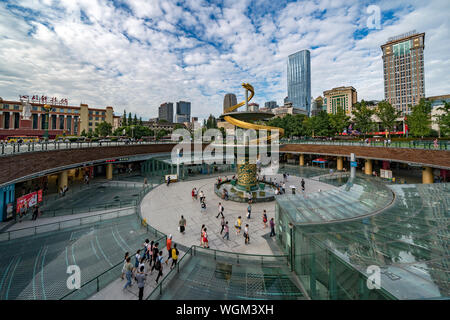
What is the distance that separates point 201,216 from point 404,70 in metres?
147

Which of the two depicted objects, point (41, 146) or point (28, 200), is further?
Answer: point (41, 146)

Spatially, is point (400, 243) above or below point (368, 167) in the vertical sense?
below

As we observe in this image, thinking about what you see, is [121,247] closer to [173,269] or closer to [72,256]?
[72,256]

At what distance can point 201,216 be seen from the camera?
16.1 meters

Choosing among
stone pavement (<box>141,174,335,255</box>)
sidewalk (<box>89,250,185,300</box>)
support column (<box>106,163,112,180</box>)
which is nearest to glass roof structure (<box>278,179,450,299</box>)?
stone pavement (<box>141,174,335,255</box>)

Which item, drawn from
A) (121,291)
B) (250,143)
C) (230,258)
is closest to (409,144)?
(250,143)

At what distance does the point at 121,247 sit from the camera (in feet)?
37.6

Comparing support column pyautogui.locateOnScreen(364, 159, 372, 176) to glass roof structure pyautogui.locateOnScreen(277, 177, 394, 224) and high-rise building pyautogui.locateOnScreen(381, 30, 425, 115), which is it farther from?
Result: high-rise building pyautogui.locateOnScreen(381, 30, 425, 115)

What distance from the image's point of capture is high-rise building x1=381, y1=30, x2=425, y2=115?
99.8m

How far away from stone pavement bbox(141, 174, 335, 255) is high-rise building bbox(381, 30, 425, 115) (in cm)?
12426

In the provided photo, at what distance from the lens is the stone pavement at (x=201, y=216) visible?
39.0 feet

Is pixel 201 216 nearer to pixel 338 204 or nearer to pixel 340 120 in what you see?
pixel 338 204

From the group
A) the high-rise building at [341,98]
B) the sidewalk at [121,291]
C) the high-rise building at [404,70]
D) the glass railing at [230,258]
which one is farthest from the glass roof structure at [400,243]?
the high-rise building at [341,98]

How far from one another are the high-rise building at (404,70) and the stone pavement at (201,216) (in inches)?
4892
